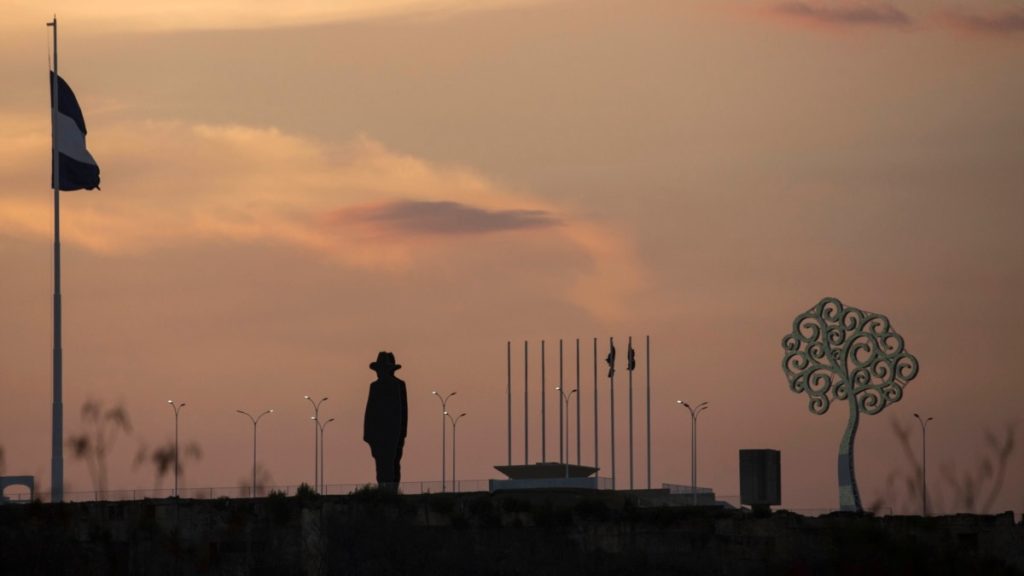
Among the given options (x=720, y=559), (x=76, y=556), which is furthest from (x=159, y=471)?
(x=720, y=559)

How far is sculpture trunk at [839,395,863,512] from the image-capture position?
339 ft

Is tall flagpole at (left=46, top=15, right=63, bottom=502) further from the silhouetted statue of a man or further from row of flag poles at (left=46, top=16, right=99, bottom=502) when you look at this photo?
the silhouetted statue of a man

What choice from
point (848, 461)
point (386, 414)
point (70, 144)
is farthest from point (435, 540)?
point (70, 144)

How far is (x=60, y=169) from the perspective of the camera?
83.2 meters

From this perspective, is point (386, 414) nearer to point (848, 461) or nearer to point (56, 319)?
point (56, 319)

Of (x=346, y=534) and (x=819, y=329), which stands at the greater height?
(x=819, y=329)

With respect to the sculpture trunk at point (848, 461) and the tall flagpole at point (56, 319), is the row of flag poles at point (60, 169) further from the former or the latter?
the sculpture trunk at point (848, 461)

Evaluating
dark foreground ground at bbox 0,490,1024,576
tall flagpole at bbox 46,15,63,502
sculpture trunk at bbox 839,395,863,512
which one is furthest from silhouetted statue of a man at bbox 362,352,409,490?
sculpture trunk at bbox 839,395,863,512

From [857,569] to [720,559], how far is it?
6.32 m

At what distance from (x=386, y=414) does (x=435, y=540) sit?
22.4 feet

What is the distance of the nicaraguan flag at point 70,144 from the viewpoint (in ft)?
273

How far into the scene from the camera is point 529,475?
11469 cm

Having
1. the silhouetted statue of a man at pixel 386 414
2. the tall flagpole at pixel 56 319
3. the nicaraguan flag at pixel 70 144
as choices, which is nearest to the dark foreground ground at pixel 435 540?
the silhouetted statue of a man at pixel 386 414

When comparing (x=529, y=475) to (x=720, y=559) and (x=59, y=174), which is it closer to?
(x=720, y=559)
